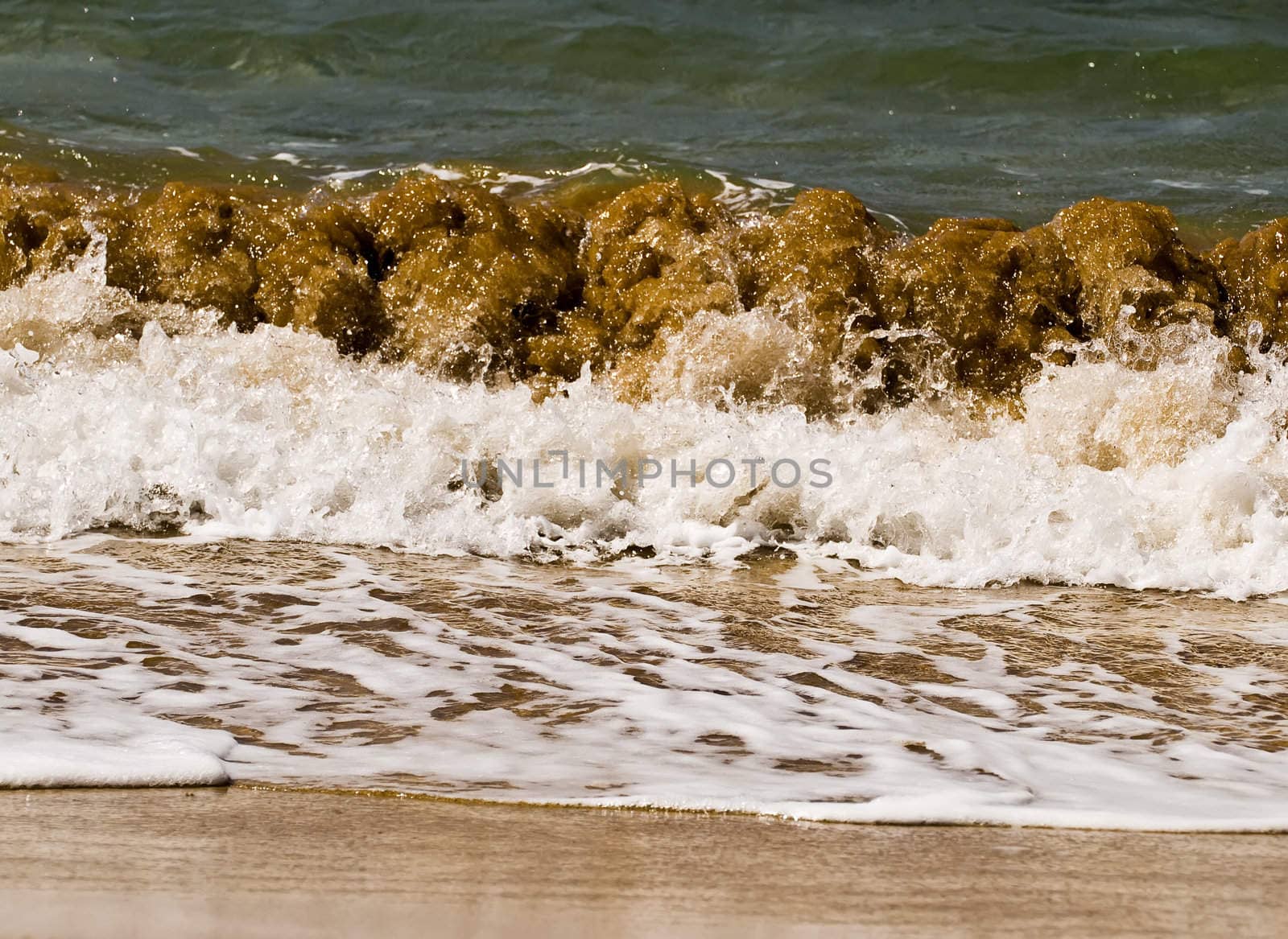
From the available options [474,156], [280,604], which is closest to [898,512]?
[280,604]

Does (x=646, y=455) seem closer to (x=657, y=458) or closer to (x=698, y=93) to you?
(x=657, y=458)

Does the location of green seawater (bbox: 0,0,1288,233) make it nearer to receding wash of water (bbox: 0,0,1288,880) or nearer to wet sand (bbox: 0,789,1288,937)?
receding wash of water (bbox: 0,0,1288,880)

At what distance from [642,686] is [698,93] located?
23.7 feet

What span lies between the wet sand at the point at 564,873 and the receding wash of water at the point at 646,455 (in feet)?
0.41

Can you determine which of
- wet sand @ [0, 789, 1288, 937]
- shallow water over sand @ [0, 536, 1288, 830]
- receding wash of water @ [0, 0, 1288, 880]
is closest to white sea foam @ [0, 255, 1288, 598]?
receding wash of water @ [0, 0, 1288, 880]

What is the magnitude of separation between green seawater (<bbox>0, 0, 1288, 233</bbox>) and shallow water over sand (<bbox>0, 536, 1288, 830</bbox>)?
3.58 m

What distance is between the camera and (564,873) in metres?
2.20

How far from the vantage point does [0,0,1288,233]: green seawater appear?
7945 mm

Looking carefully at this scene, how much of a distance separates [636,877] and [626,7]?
9.55 metres

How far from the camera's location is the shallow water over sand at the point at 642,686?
8.70 feet

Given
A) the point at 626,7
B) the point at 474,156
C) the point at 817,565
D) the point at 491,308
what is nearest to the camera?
the point at 817,565

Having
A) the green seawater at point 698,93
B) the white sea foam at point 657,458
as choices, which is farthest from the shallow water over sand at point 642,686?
the green seawater at point 698,93

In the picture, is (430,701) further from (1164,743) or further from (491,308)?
(491,308)

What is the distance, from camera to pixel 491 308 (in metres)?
6.04
